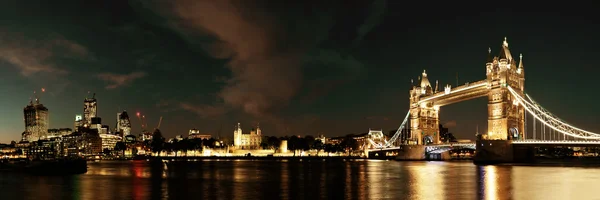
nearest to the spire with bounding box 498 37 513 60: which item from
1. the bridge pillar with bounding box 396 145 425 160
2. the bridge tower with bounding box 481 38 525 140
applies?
the bridge tower with bounding box 481 38 525 140

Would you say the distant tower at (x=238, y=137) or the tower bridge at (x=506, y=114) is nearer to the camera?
the tower bridge at (x=506, y=114)

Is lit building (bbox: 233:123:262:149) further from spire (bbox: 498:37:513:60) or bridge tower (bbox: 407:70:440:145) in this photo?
spire (bbox: 498:37:513:60)

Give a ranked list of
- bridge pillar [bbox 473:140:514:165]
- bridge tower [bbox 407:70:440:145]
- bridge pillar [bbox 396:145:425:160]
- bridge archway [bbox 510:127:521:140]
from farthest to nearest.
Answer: bridge tower [bbox 407:70:440:145] → bridge pillar [bbox 396:145:425:160] → bridge archway [bbox 510:127:521:140] → bridge pillar [bbox 473:140:514:165]

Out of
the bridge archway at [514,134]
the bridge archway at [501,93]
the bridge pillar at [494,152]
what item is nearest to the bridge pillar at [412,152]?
the bridge archway at [501,93]

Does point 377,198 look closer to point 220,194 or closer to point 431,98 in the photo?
point 220,194

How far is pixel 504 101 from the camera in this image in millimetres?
80000

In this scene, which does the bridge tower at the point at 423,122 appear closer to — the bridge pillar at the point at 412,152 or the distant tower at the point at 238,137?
the bridge pillar at the point at 412,152

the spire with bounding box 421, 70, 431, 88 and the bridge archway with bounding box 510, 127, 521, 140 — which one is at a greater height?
the spire with bounding box 421, 70, 431, 88

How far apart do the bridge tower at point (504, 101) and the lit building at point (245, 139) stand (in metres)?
105

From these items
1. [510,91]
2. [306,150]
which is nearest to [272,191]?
[510,91]

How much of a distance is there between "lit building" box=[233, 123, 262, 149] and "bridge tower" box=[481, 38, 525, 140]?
105279 millimetres

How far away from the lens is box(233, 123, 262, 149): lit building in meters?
179

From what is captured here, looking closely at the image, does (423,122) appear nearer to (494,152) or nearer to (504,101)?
(504,101)

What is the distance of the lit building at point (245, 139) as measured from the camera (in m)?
179
